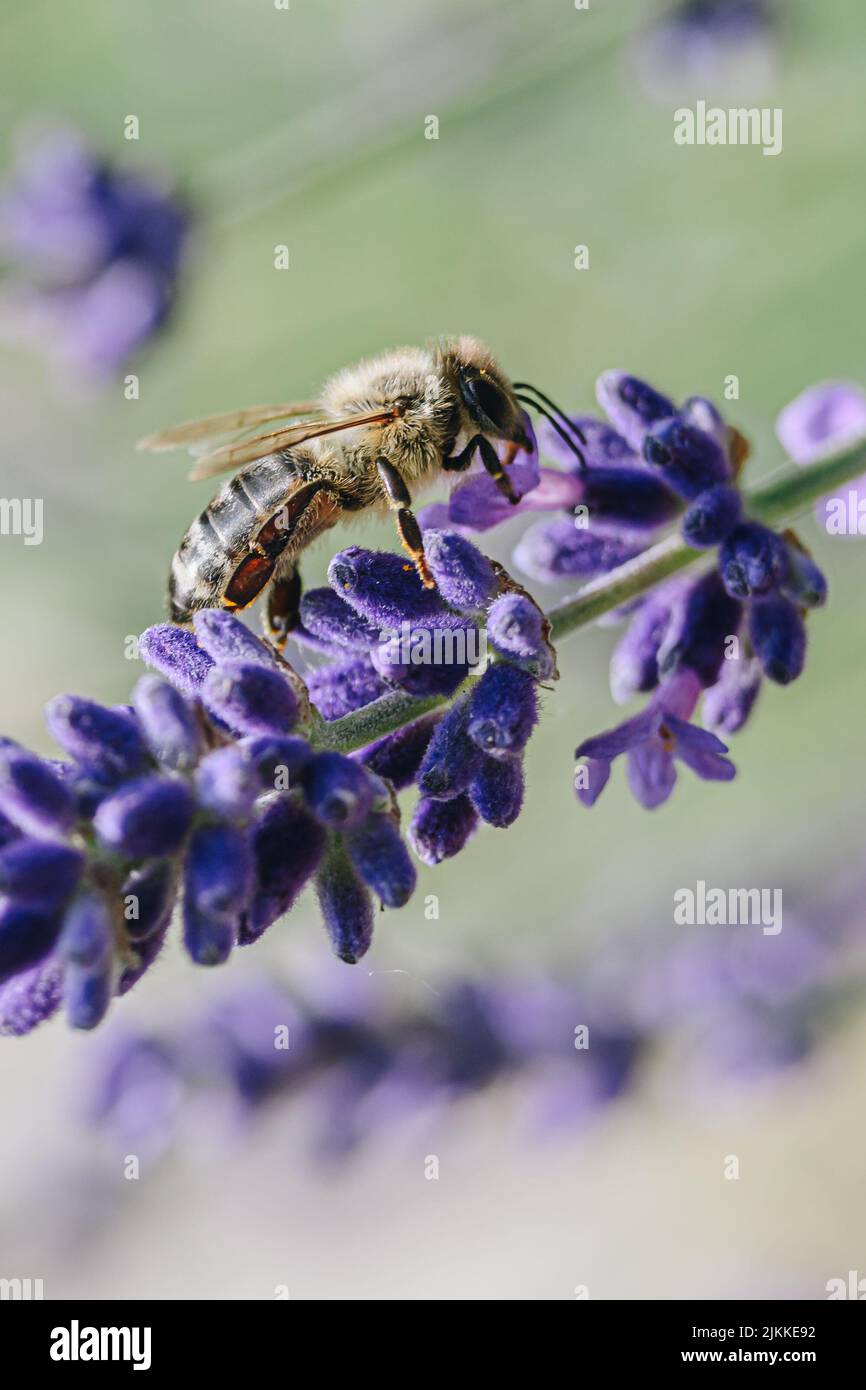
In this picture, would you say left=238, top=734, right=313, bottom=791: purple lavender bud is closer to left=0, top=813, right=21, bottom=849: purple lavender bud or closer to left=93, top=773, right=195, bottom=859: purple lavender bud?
left=93, top=773, right=195, bottom=859: purple lavender bud

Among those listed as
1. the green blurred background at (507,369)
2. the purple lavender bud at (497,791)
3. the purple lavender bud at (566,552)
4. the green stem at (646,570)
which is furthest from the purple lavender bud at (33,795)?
the green blurred background at (507,369)

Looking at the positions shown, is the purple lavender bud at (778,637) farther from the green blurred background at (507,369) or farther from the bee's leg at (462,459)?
the green blurred background at (507,369)

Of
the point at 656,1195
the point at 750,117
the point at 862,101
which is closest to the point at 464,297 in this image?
the point at 750,117

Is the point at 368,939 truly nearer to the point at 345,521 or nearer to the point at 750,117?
the point at 345,521

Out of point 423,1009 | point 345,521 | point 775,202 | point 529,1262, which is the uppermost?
point 775,202

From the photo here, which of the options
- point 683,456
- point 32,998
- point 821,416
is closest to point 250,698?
point 32,998

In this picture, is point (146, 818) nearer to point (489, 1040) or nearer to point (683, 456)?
point (683, 456)

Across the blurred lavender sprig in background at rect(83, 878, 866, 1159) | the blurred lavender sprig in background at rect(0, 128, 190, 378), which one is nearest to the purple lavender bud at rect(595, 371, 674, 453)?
the blurred lavender sprig in background at rect(83, 878, 866, 1159)
